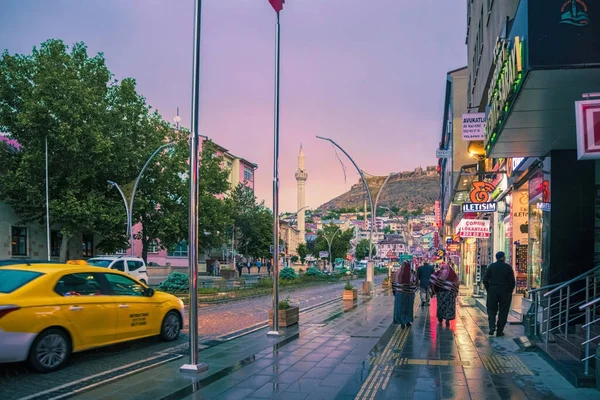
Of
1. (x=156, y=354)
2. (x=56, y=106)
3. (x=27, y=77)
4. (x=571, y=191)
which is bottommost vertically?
(x=156, y=354)

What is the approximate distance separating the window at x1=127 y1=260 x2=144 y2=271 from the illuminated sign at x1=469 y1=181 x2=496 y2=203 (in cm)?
1598

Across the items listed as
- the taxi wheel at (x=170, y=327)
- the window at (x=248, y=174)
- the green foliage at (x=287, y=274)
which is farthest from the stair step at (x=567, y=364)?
the window at (x=248, y=174)

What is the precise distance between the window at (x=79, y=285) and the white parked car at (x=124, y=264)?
52.2 feet

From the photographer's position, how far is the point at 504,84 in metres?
8.48

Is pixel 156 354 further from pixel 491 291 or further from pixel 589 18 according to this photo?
pixel 589 18

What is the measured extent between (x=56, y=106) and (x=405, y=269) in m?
25.0

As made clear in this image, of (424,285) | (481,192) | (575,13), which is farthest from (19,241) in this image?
(575,13)

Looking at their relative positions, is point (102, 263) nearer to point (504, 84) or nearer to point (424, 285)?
point (424, 285)

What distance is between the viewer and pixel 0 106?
108ft

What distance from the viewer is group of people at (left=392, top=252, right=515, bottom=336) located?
1170 centimetres

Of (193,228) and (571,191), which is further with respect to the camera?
(571,191)

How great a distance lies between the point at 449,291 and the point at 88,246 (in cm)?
3356

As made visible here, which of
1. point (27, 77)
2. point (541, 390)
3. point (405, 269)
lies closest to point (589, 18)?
point (541, 390)

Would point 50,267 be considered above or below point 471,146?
below
